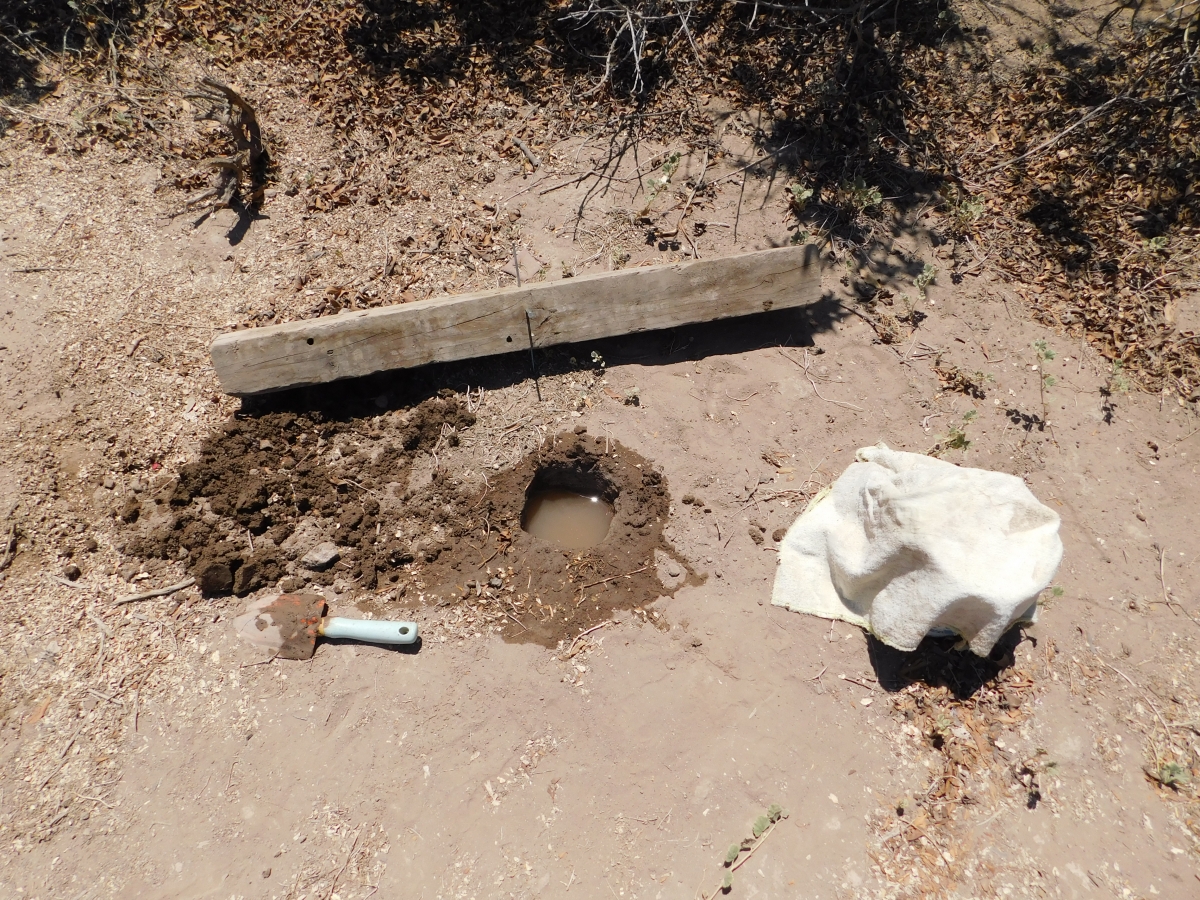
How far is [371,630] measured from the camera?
10.9 feet

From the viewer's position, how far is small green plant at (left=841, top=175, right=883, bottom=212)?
4.66 metres

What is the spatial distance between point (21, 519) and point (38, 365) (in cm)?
108

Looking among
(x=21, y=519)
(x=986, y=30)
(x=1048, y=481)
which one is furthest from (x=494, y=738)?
(x=986, y=30)

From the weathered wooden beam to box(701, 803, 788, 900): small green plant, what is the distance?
2.83 meters

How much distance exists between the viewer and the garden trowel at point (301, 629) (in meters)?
3.31

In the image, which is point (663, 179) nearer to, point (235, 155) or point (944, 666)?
point (235, 155)

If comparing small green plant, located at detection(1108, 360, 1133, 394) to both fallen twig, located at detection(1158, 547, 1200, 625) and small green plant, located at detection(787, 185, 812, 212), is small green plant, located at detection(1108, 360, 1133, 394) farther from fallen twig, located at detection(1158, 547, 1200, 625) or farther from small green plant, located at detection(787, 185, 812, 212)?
small green plant, located at detection(787, 185, 812, 212)

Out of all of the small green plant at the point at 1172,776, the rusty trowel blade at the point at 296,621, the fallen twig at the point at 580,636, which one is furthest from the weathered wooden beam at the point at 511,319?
the small green plant at the point at 1172,776

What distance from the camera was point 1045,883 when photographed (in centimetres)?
286

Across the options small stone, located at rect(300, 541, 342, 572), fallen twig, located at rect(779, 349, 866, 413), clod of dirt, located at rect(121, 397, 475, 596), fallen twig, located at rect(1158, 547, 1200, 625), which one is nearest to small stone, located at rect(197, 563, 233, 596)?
clod of dirt, located at rect(121, 397, 475, 596)

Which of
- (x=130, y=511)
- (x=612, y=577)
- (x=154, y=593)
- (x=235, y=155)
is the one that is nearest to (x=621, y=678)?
(x=612, y=577)

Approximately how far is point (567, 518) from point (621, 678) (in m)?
1.12

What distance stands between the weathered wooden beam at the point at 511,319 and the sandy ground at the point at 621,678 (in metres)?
0.26

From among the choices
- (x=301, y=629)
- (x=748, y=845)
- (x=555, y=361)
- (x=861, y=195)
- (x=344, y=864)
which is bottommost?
(x=344, y=864)
